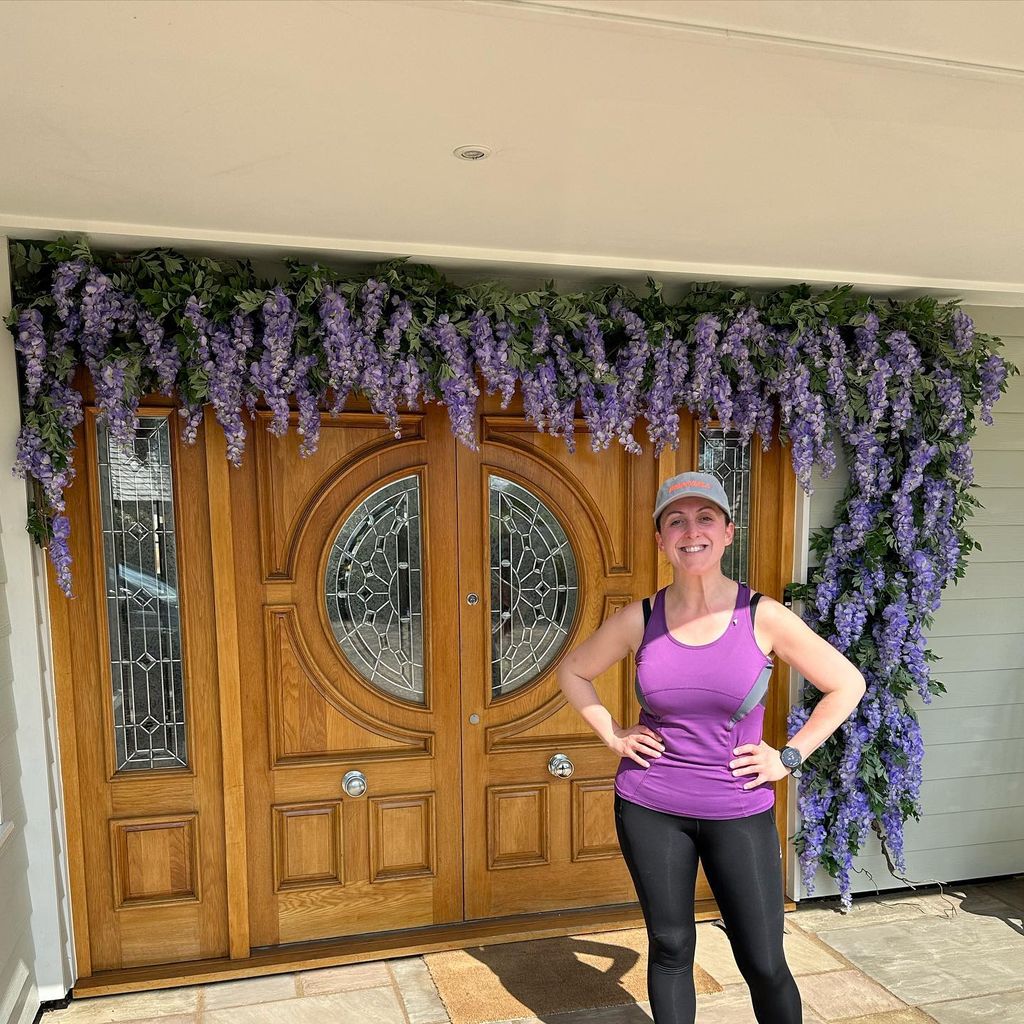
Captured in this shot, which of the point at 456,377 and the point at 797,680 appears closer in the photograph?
the point at 456,377

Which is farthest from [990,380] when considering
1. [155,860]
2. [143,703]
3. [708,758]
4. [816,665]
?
[155,860]

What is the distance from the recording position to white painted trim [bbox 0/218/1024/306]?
8.81 feet

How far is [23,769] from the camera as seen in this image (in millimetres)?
2869

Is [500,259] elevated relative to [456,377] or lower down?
elevated

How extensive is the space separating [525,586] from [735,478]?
0.93 metres

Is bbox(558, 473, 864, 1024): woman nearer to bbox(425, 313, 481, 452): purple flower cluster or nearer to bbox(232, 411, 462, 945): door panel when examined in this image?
bbox(425, 313, 481, 452): purple flower cluster

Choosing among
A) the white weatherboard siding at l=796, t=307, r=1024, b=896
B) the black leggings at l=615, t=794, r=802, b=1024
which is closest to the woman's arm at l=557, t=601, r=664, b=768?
the black leggings at l=615, t=794, r=802, b=1024

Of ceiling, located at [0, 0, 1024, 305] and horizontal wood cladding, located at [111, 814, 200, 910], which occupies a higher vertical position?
ceiling, located at [0, 0, 1024, 305]

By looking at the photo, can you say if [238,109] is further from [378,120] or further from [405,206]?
[405,206]

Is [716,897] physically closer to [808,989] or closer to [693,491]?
[693,491]

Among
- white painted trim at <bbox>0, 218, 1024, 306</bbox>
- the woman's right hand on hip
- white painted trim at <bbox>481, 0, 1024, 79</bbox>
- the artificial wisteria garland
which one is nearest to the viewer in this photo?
white painted trim at <bbox>481, 0, 1024, 79</bbox>

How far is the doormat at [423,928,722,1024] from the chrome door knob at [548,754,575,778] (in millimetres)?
582

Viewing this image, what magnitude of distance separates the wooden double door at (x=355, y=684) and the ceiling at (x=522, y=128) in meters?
0.79

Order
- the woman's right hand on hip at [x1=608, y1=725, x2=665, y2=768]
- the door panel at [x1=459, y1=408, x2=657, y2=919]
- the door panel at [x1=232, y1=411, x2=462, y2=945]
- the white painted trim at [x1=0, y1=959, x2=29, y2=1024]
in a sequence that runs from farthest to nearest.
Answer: the door panel at [x1=459, y1=408, x2=657, y2=919]
the door panel at [x1=232, y1=411, x2=462, y2=945]
the white painted trim at [x1=0, y1=959, x2=29, y2=1024]
the woman's right hand on hip at [x1=608, y1=725, x2=665, y2=768]
